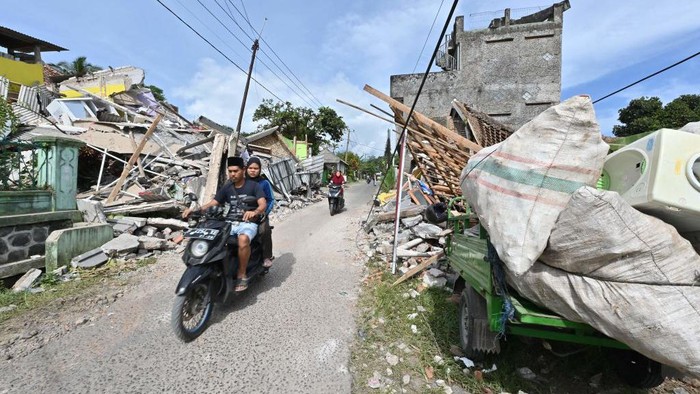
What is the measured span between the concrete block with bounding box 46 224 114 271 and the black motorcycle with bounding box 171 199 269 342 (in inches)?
113

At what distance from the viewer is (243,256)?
3980 mm

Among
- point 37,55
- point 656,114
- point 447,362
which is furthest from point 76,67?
point 656,114

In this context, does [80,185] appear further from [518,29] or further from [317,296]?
[518,29]

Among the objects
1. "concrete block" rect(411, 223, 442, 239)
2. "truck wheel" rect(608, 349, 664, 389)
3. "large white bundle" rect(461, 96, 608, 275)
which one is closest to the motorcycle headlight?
"large white bundle" rect(461, 96, 608, 275)

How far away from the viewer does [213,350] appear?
3170 mm

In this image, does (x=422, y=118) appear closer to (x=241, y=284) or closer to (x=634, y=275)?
(x=241, y=284)

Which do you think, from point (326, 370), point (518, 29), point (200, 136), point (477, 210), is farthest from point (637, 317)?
point (518, 29)

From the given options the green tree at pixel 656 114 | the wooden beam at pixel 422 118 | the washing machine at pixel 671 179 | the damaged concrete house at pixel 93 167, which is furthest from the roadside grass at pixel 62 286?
the green tree at pixel 656 114

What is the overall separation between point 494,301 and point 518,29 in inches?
912

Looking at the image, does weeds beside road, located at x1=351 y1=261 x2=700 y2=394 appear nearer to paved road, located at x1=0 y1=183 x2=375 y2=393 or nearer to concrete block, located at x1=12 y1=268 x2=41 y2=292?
paved road, located at x1=0 y1=183 x2=375 y2=393

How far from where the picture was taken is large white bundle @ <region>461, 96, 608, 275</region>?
2.03m

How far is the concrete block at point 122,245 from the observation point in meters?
5.79

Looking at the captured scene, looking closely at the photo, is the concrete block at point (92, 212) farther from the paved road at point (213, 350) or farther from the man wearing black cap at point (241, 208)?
the man wearing black cap at point (241, 208)

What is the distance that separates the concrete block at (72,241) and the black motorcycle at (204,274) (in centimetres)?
287
